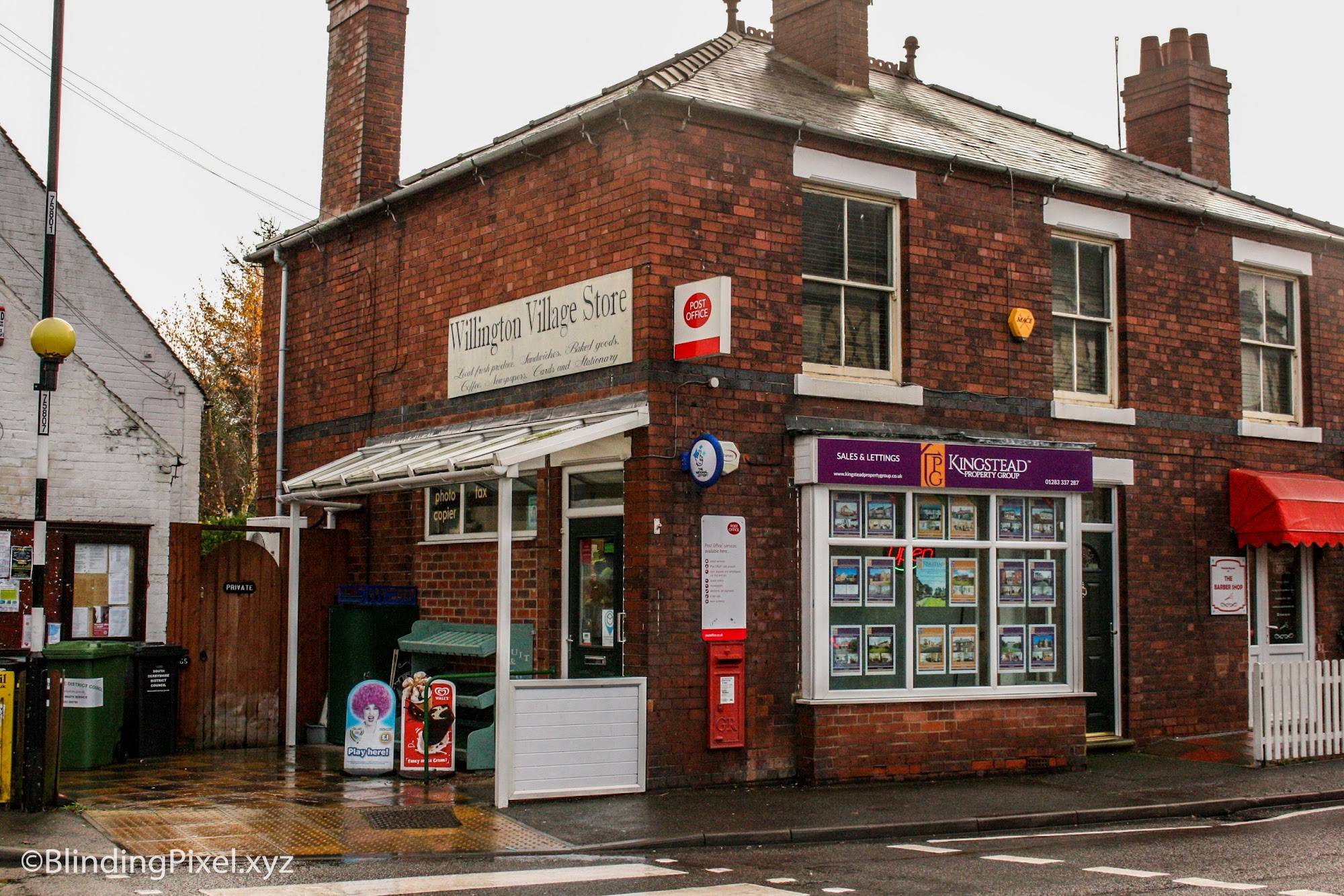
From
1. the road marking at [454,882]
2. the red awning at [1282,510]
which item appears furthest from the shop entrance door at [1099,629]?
the road marking at [454,882]

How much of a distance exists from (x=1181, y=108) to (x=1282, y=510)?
7.00m

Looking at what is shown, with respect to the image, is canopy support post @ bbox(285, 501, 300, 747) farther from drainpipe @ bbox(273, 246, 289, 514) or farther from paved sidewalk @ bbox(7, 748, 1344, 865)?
drainpipe @ bbox(273, 246, 289, 514)

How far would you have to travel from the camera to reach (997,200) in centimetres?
1451

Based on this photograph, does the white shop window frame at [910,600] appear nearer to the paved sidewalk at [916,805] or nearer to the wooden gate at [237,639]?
the paved sidewalk at [916,805]

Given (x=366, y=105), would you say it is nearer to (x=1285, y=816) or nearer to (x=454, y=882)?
(x=454, y=882)

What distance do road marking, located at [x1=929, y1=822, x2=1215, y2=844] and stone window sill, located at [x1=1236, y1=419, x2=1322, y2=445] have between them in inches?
270

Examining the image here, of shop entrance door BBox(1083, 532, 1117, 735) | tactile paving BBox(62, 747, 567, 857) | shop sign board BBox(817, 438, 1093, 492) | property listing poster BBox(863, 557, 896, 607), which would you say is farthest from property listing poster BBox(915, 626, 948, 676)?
tactile paving BBox(62, 747, 567, 857)

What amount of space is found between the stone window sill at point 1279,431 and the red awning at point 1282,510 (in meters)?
0.53

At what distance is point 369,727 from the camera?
494 inches

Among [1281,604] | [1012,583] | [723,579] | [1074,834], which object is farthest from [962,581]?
[1281,604]

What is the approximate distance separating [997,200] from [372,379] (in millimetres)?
7376

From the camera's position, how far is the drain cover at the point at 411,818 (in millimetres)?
10062

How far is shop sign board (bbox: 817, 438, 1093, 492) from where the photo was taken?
1262 centimetres

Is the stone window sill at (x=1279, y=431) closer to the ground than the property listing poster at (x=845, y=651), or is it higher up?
higher up
